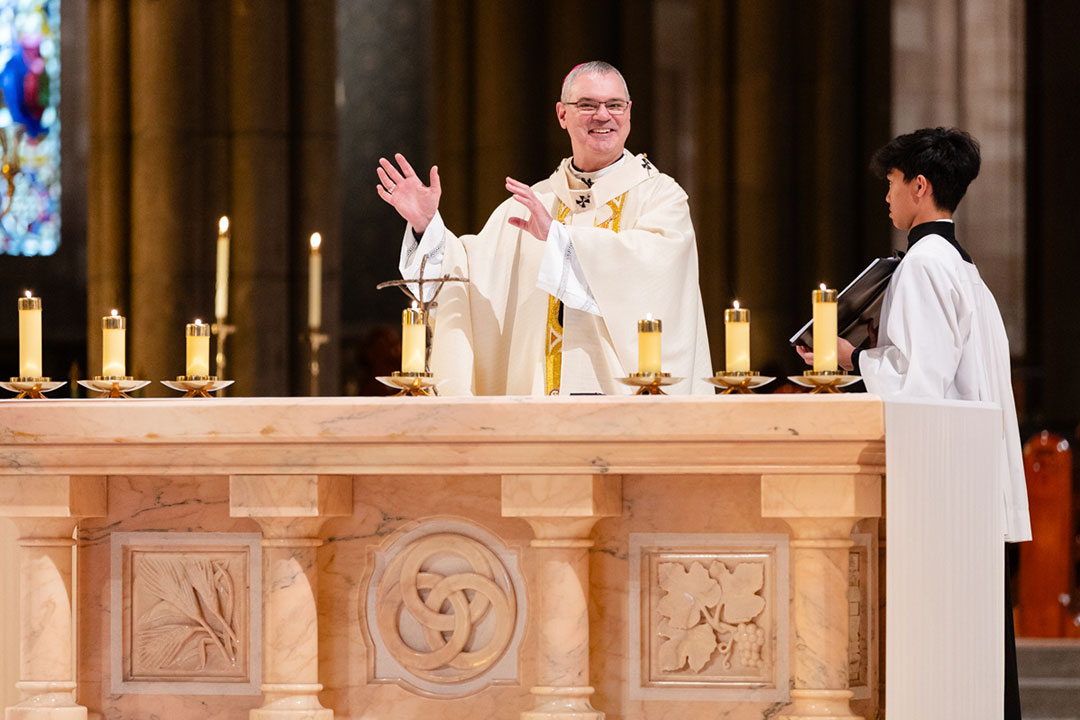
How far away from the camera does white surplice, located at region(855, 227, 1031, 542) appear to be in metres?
4.23

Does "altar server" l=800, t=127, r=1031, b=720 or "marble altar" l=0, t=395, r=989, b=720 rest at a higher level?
"altar server" l=800, t=127, r=1031, b=720

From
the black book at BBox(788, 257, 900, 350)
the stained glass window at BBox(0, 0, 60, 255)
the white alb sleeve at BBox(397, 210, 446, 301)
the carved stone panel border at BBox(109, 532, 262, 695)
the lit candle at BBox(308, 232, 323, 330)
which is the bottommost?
the carved stone panel border at BBox(109, 532, 262, 695)

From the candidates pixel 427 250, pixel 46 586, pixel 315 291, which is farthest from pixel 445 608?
pixel 315 291

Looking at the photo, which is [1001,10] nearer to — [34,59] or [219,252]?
[219,252]

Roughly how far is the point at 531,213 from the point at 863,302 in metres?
0.94

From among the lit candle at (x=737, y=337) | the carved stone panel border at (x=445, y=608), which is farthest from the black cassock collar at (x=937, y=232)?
the carved stone panel border at (x=445, y=608)

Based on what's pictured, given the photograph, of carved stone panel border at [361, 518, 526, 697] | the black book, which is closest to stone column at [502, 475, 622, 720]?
carved stone panel border at [361, 518, 526, 697]

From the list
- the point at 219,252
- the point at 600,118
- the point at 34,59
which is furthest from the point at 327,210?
the point at 600,118

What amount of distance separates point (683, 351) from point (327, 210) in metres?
4.83

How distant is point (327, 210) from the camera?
920cm

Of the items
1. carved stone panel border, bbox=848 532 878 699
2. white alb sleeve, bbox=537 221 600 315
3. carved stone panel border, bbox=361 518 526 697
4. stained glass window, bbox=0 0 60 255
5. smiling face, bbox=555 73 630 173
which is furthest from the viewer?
stained glass window, bbox=0 0 60 255

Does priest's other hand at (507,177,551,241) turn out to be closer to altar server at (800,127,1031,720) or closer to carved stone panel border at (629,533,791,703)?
altar server at (800,127,1031,720)

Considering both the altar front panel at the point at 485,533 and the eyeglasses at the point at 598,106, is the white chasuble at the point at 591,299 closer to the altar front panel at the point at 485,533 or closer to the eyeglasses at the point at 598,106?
the eyeglasses at the point at 598,106

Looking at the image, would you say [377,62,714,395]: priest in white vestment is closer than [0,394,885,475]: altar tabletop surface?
No
